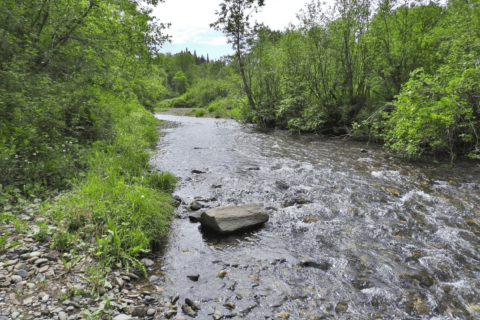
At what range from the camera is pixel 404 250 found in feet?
17.6

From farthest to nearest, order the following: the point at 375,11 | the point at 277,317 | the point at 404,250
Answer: the point at 375,11 < the point at 404,250 < the point at 277,317

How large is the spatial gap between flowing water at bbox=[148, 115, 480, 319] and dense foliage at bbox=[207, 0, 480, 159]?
204 centimetres

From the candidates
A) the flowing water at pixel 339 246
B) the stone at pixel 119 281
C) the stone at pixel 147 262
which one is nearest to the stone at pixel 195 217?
the flowing water at pixel 339 246

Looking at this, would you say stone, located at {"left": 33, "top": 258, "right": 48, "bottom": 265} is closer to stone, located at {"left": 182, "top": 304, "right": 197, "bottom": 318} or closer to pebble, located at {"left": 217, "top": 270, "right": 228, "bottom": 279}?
stone, located at {"left": 182, "top": 304, "right": 197, "bottom": 318}

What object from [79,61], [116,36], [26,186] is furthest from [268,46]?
[26,186]

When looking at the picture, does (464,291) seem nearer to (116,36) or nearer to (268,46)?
(116,36)

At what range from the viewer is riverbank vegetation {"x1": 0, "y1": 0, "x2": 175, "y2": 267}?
197 inches

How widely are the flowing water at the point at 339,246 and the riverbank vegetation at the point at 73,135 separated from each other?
42.1 inches

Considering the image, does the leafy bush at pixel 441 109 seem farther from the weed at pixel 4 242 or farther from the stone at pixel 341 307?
the weed at pixel 4 242

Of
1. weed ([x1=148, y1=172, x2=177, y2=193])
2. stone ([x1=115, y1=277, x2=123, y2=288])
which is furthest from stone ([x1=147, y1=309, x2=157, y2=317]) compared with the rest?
weed ([x1=148, y1=172, x2=177, y2=193])

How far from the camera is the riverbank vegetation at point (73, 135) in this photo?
5.01 meters

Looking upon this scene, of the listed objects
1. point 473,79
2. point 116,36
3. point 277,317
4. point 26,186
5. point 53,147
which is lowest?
point 277,317

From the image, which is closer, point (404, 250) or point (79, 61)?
point (404, 250)

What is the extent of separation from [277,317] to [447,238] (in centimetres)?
445
